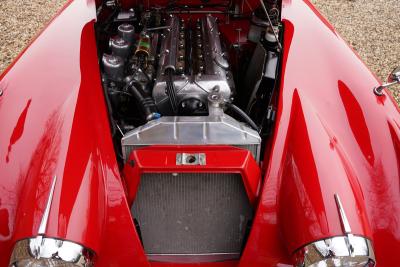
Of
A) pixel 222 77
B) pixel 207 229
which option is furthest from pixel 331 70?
pixel 207 229

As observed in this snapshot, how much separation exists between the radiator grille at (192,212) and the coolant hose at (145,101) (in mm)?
310

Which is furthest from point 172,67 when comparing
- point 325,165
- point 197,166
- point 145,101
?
point 325,165

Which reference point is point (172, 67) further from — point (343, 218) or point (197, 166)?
point (343, 218)

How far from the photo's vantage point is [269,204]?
1.68 metres

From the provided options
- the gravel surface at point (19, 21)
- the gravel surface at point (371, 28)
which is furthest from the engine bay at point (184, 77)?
the gravel surface at point (19, 21)

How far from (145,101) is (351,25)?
3.69 meters

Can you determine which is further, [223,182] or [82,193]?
[223,182]

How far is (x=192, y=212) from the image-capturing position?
1.78 metres

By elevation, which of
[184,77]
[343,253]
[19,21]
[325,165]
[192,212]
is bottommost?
[19,21]

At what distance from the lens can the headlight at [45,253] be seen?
1.35 meters

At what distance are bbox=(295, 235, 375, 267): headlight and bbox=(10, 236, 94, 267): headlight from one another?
770 mm

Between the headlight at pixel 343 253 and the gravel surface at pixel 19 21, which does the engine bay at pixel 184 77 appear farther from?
the gravel surface at pixel 19 21

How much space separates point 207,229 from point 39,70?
3.89 ft

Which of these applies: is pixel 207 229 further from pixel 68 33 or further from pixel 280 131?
pixel 68 33
